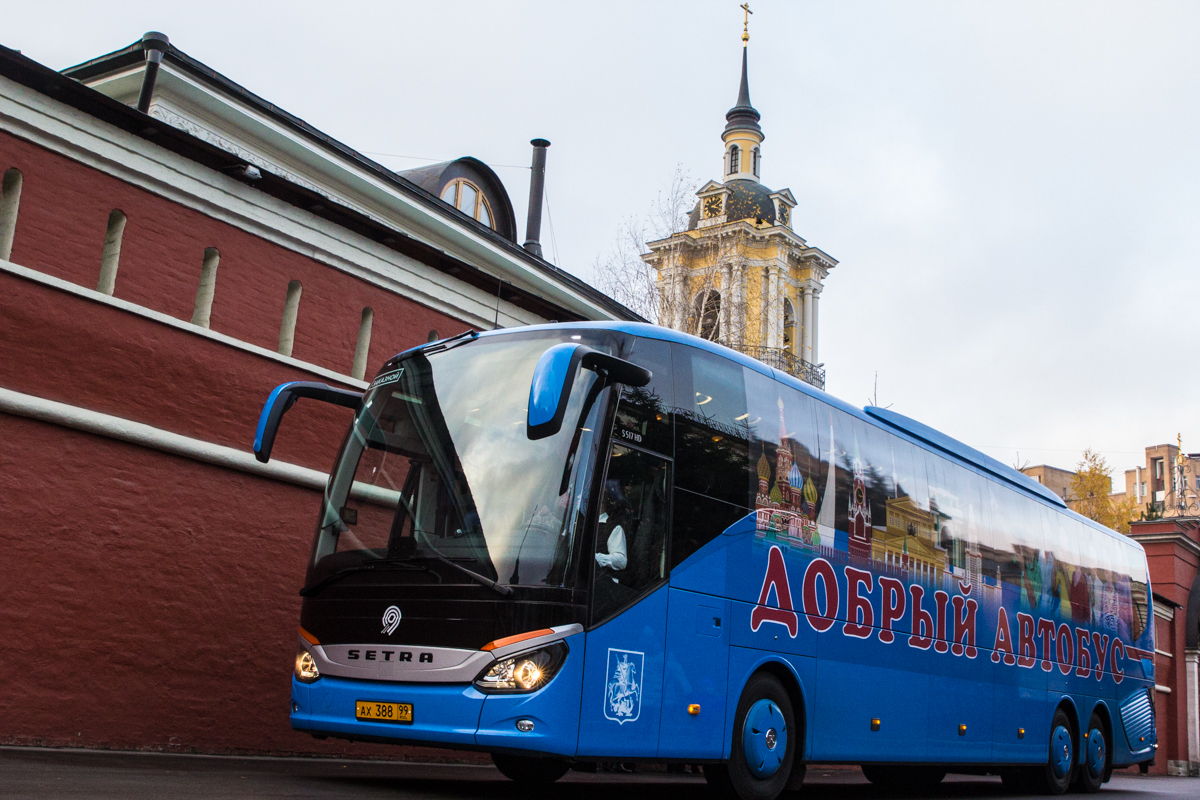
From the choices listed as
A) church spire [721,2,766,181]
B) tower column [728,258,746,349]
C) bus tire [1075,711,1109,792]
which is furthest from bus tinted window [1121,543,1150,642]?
church spire [721,2,766,181]

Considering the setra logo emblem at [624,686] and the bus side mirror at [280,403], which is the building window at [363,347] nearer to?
the bus side mirror at [280,403]

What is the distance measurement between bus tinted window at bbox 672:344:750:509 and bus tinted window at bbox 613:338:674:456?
0.34ft

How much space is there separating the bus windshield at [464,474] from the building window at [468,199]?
13.5 metres

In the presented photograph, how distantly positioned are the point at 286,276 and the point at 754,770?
7.03 m

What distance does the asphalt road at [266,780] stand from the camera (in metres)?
6.85

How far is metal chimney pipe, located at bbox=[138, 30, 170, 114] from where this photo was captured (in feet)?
46.4

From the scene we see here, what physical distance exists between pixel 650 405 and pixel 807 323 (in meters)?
47.9

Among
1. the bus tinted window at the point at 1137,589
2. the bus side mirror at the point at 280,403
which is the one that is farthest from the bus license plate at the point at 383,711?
the bus tinted window at the point at 1137,589

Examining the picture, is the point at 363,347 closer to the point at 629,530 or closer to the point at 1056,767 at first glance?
the point at 629,530

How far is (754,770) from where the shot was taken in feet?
29.1

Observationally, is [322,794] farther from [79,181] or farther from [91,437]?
[79,181]

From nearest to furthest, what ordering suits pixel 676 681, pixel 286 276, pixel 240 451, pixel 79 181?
pixel 676 681 < pixel 79 181 < pixel 240 451 < pixel 286 276

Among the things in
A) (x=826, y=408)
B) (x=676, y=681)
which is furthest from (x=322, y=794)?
(x=826, y=408)

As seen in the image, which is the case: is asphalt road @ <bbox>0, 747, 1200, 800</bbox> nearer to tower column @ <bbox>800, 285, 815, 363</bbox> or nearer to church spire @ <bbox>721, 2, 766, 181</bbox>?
tower column @ <bbox>800, 285, 815, 363</bbox>
